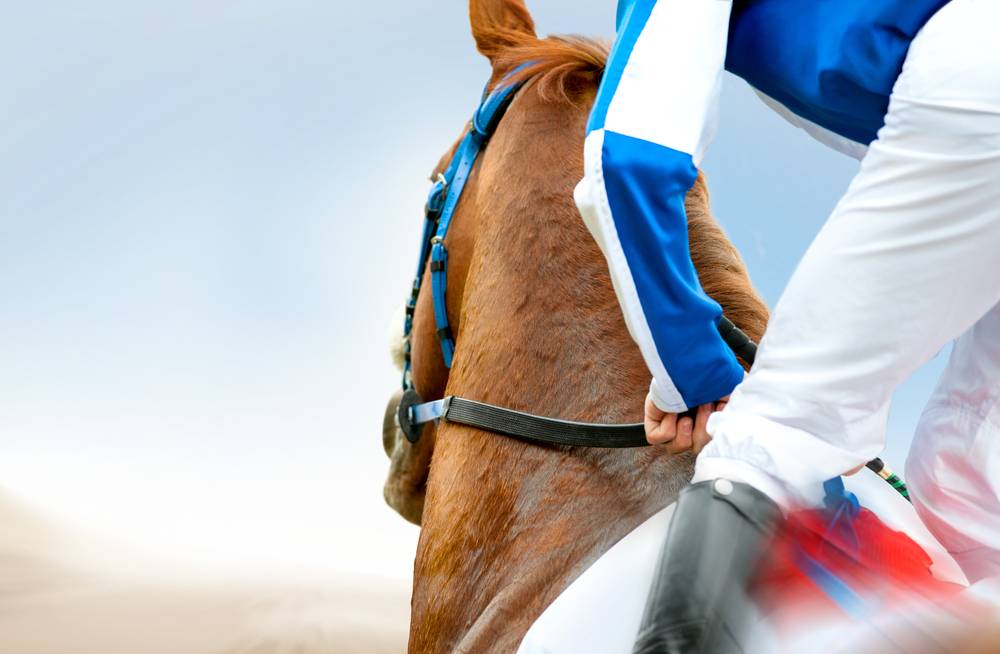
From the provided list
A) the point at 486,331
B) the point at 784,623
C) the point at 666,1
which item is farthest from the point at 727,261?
the point at 784,623

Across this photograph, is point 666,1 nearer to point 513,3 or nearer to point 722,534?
point 722,534

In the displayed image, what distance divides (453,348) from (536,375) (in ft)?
1.60

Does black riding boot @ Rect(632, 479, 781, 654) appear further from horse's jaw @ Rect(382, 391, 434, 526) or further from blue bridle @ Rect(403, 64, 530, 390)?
horse's jaw @ Rect(382, 391, 434, 526)

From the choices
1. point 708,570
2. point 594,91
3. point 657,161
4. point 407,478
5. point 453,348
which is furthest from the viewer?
point 407,478

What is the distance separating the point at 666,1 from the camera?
133 cm

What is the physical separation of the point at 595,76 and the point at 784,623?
1521mm

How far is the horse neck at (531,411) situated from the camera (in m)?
1.75

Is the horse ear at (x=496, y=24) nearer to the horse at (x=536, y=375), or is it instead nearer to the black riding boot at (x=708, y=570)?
the horse at (x=536, y=375)

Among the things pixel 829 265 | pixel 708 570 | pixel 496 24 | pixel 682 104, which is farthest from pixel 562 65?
pixel 708 570

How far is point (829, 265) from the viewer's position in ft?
3.68

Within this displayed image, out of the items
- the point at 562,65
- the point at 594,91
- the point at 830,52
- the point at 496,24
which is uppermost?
the point at 496,24

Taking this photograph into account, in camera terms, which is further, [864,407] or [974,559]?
[974,559]

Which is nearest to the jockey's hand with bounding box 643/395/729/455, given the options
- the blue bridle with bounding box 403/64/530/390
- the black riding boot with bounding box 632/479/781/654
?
the black riding boot with bounding box 632/479/781/654

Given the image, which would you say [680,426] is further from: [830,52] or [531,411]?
[830,52]
